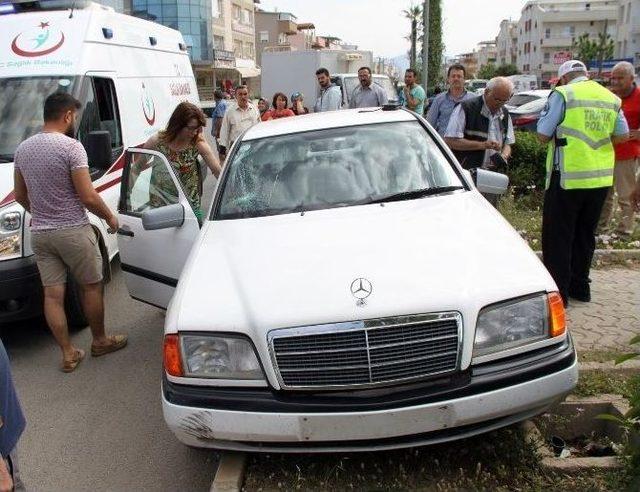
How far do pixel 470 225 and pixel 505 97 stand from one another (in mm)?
3071

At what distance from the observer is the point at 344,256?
3.00m

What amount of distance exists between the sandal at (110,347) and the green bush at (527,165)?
5593mm

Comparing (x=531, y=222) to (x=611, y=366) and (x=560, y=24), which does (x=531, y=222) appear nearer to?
(x=611, y=366)

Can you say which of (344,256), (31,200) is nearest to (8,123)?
(31,200)

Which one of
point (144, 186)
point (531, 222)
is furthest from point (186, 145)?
point (531, 222)

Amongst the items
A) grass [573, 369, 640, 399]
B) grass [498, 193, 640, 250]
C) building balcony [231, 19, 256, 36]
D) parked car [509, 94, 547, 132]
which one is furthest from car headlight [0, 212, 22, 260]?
building balcony [231, 19, 256, 36]

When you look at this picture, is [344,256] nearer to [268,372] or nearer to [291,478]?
[268,372]

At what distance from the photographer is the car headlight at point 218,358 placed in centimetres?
269

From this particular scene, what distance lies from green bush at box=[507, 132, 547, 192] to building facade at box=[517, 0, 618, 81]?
92128 mm

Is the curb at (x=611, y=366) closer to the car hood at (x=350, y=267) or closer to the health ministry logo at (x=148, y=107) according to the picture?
the car hood at (x=350, y=267)

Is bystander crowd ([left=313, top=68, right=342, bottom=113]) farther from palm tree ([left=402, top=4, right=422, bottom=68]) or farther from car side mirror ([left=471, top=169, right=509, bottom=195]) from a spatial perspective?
palm tree ([left=402, top=4, right=422, bottom=68])

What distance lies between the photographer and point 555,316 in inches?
110

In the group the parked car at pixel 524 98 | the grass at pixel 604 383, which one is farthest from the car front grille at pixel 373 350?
the parked car at pixel 524 98

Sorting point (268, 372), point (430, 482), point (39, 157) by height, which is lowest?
point (430, 482)
